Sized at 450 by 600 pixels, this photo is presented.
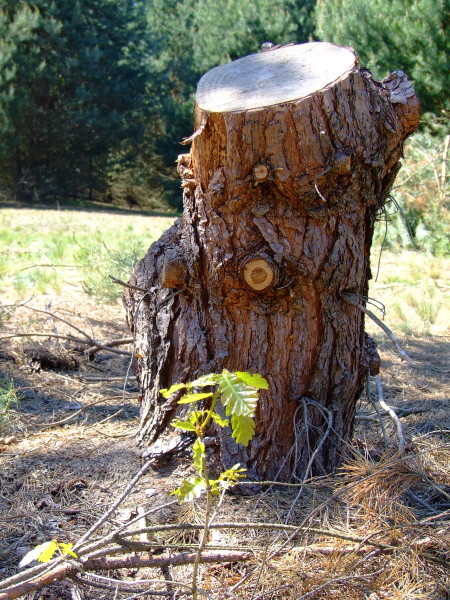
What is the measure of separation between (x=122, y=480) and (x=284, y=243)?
102cm

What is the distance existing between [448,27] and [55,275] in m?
9.91

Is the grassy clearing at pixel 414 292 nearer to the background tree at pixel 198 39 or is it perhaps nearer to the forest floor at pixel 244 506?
the forest floor at pixel 244 506

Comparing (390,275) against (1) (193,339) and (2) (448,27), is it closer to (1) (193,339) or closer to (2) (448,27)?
(1) (193,339)

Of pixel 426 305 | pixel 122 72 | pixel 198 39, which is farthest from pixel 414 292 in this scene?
pixel 198 39

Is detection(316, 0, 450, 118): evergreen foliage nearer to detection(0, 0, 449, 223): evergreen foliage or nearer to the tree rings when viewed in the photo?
detection(0, 0, 449, 223): evergreen foliage

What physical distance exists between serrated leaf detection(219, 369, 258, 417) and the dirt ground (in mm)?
533

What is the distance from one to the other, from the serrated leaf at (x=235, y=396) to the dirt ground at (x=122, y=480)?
533 mm

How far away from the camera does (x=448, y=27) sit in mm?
12320

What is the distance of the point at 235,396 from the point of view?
59.1 inches

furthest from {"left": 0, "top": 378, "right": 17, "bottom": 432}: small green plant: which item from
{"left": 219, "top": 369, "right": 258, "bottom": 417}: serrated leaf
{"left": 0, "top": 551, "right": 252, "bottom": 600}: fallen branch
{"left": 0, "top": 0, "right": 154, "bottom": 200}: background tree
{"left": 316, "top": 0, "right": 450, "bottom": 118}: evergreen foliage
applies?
{"left": 0, "top": 0, "right": 154, "bottom": 200}: background tree

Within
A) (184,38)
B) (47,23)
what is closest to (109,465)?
(47,23)

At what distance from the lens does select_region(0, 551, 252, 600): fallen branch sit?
1.58m

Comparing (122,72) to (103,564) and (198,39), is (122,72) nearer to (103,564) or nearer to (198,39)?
(198,39)

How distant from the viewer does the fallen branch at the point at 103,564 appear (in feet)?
5.19
